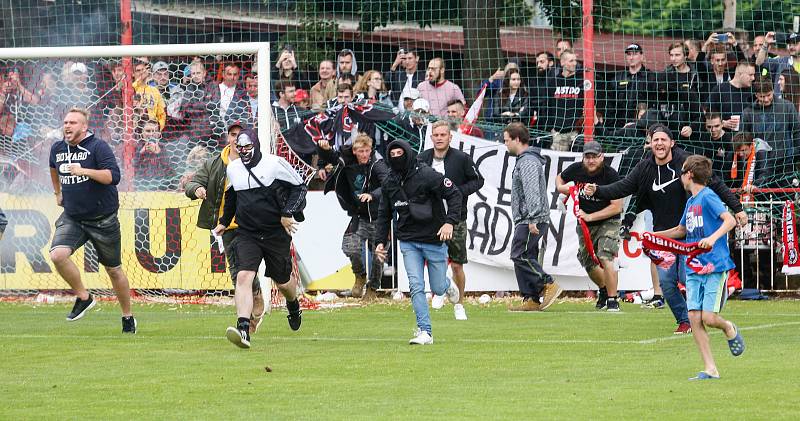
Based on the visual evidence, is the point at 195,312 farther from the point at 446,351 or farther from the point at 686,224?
the point at 686,224

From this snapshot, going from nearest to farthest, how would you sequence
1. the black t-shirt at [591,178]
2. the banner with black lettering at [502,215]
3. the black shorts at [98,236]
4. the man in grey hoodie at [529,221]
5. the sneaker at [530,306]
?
Result: the black shorts at [98,236] < the man in grey hoodie at [529,221] < the sneaker at [530,306] < the black t-shirt at [591,178] < the banner with black lettering at [502,215]

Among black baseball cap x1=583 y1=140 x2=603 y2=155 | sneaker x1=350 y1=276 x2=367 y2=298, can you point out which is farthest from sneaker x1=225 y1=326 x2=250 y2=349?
sneaker x1=350 y1=276 x2=367 y2=298

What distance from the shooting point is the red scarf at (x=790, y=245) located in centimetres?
1759

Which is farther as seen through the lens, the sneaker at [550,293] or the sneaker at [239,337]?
the sneaker at [550,293]

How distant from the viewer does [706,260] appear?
9.62 m

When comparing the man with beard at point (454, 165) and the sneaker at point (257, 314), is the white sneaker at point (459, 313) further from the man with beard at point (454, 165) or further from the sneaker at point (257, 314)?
the sneaker at point (257, 314)

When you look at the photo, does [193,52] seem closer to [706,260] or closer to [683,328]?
[683,328]

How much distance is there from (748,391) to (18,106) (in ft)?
39.2

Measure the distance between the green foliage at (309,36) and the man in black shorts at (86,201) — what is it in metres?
9.17

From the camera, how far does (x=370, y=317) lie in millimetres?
15570


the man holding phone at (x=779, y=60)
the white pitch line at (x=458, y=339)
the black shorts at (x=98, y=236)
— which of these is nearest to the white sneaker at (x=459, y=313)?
the white pitch line at (x=458, y=339)

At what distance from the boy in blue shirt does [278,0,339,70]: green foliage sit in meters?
13.2

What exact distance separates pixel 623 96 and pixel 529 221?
3.32 meters

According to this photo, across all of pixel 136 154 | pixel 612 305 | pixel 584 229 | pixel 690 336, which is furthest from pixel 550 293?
pixel 136 154
